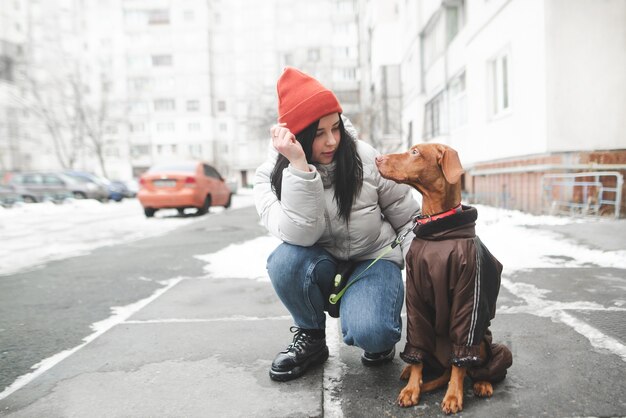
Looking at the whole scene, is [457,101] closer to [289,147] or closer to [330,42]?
[289,147]

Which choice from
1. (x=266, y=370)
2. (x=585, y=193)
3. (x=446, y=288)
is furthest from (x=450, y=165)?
(x=585, y=193)

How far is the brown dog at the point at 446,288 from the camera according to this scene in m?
1.87

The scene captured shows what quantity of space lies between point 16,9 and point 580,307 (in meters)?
68.4

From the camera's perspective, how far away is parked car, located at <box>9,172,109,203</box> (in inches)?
847

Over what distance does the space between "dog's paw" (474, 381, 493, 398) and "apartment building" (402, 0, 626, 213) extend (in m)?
6.52

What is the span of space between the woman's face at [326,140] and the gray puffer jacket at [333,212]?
54mm

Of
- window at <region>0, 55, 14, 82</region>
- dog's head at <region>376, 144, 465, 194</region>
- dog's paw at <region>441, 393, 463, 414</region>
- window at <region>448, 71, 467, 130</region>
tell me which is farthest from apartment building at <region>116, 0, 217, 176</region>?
dog's paw at <region>441, 393, 463, 414</region>

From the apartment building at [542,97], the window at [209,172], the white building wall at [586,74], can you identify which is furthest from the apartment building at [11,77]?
the white building wall at [586,74]

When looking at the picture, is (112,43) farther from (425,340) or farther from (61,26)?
(425,340)

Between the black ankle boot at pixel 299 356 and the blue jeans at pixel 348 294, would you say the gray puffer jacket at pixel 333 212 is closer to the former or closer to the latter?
the blue jeans at pixel 348 294

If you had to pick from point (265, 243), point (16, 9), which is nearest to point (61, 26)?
point (16, 9)

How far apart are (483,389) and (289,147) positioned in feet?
4.50

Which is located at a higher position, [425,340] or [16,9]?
[16,9]

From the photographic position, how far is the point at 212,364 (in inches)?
98.6
